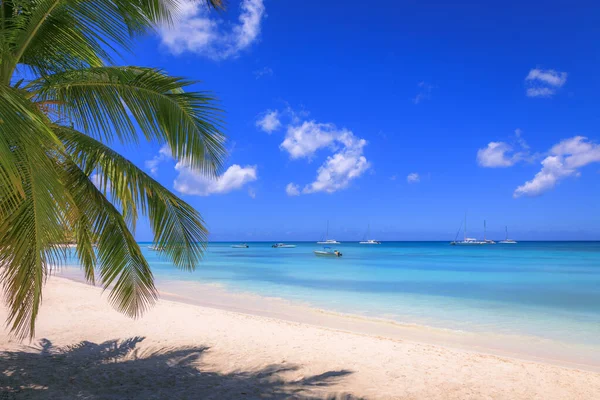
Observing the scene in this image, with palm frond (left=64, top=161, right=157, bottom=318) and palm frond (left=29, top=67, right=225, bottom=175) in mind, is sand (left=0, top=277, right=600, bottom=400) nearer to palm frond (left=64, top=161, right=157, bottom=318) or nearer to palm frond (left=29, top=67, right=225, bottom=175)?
palm frond (left=64, top=161, right=157, bottom=318)

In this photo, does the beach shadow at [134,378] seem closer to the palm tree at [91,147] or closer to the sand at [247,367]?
the sand at [247,367]

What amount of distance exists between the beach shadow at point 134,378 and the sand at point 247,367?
1 cm

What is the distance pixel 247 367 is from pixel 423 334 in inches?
184

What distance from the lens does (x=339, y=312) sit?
36.8ft

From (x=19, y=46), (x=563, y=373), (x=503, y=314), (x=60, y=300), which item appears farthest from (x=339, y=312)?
(x=19, y=46)

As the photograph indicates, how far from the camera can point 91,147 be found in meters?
3.86

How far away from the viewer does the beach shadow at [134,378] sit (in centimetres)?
417

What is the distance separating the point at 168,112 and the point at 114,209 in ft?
3.49

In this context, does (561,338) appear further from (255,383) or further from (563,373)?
(255,383)

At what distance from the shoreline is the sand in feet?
3.58

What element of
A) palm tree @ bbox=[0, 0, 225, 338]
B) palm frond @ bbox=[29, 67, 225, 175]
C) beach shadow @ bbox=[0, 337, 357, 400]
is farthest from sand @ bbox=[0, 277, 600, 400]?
palm frond @ bbox=[29, 67, 225, 175]

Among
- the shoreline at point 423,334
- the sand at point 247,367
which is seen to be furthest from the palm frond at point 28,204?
the shoreline at point 423,334

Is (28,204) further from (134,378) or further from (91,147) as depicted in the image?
(134,378)

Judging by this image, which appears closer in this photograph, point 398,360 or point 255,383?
point 255,383
